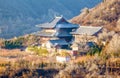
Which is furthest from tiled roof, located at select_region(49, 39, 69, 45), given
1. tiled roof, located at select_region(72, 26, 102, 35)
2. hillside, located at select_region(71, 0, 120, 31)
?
hillside, located at select_region(71, 0, 120, 31)

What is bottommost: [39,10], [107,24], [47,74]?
[47,74]

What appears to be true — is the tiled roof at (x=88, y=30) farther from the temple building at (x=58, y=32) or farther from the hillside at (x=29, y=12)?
the hillside at (x=29, y=12)

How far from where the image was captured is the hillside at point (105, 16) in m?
44.8

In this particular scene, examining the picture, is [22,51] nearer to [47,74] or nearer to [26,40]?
[26,40]

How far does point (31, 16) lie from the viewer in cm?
9481

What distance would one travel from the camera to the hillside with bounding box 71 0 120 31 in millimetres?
44812

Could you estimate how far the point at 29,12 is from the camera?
97.2 metres

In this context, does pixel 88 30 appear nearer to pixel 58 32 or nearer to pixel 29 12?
pixel 58 32

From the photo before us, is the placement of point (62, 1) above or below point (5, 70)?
above

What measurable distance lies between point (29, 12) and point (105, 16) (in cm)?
5199

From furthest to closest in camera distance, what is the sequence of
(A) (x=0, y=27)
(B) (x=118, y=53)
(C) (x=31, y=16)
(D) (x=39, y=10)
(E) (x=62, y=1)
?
1. (E) (x=62, y=1)
2. (D) (x=39, y=10)
3. (C) (x=31, y=16)
4. (A) (x=0, y=27)
5. (B) (x=118, y=53)

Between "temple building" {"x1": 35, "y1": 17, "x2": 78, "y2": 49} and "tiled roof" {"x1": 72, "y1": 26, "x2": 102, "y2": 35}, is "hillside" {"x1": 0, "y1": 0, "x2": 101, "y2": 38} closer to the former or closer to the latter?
"temple building" {"x1": 35, "y1": 17, "x2": 78, "y2": 49}

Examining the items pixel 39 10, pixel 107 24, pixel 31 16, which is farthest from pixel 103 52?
pixel 39 10

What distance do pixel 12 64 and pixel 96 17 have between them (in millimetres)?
18681
